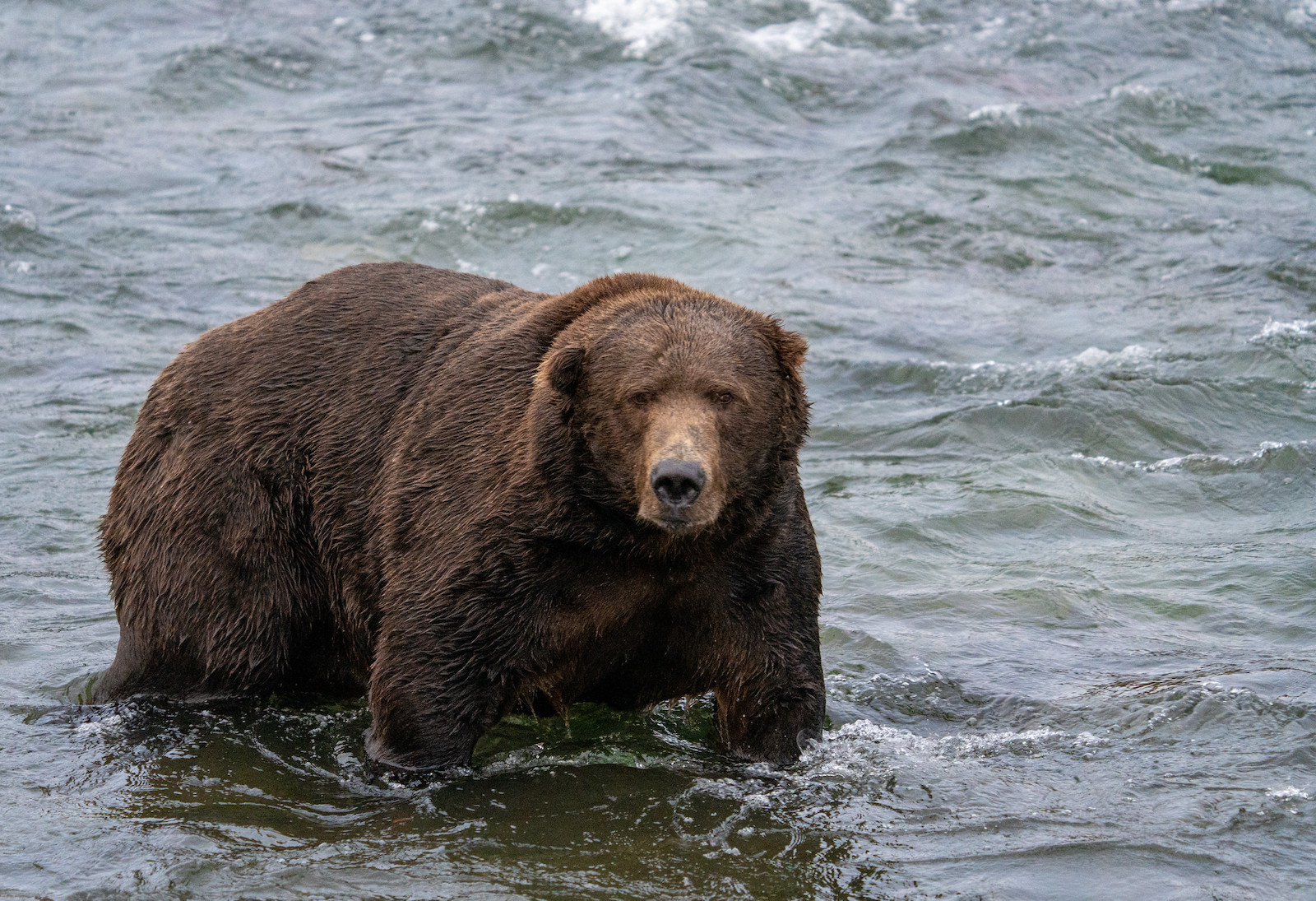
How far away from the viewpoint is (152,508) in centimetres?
573

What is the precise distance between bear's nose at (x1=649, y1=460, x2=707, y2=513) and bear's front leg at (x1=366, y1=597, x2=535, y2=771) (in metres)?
0.80

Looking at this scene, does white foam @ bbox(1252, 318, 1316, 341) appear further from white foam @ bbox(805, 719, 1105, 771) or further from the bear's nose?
the bear's nose

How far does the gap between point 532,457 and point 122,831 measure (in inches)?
67.2

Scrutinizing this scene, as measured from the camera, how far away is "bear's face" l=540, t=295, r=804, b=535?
4.52m

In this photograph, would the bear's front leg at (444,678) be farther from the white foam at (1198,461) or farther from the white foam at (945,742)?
the white foam at (1198,461)

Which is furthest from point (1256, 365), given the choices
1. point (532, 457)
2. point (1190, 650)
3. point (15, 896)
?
point (15, 896)

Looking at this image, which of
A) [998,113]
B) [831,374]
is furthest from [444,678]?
[998,113]

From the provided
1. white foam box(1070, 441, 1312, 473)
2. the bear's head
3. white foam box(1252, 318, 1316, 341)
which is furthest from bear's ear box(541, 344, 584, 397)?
white foam box(1252, 318, 1316, 341)

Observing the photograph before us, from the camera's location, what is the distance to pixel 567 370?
482 cm

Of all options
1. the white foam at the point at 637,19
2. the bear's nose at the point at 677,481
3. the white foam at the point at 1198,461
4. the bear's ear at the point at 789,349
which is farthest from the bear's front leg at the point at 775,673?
the white foam at the point at 637,19

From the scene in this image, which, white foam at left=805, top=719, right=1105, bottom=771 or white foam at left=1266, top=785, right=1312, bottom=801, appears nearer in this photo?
white foam at left=1266, top=785, right=1312, bottom=801

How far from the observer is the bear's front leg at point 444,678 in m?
4.96

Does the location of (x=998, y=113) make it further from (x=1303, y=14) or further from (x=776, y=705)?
(x=776, y=705)

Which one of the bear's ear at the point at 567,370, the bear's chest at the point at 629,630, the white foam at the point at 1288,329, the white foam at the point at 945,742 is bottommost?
the white foam at the point at 945,742
